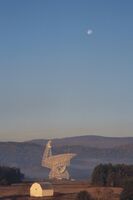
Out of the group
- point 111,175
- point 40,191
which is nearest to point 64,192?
point 40,191

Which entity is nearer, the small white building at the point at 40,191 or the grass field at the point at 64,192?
the grass field at the point at 64,192

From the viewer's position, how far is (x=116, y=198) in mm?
82250

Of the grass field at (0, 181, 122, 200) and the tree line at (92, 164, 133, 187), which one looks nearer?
the grass field at (0, 181, 122, 200)

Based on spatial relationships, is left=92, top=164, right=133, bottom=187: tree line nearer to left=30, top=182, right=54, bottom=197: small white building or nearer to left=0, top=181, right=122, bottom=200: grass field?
left=0, top=181, right=122, bottom=200: grass field

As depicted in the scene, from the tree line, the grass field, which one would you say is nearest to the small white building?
the grass field

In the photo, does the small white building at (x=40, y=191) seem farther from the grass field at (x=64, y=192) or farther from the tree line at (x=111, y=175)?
the tree line at (x=111, y=175)

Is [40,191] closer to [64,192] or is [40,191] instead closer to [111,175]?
[64,192]

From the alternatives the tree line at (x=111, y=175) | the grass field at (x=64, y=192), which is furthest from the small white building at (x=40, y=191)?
the tree line at (x=111, y=175)

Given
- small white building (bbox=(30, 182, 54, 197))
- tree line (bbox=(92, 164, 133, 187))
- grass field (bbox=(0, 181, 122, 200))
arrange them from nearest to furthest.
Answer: grass field (bbox=(0, 181, 122, 200)), small white building (bbox=(30, 182, 54, 197)), tree line (bbox=(92, 164, 133, 187))

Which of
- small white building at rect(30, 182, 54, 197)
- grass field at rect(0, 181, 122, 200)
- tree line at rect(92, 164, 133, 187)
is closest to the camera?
grass field at rect(0, 181, 122, 200)

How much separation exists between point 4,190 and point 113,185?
16.1 meters

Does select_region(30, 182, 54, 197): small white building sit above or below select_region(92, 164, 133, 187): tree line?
below

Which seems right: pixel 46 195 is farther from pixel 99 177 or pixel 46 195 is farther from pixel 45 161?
pixel 45 161

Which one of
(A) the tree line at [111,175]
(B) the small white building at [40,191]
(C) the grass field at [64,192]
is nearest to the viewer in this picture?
(C) the grass field at [64,192]
